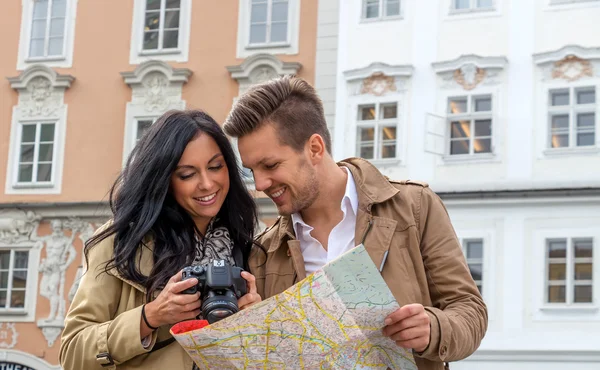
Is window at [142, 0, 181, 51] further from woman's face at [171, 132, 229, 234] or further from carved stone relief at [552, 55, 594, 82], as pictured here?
woman's face at [171, 132, 229, 234]

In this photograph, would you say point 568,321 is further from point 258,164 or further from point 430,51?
point 258,164

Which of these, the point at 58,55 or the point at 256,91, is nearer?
the point at 256,91

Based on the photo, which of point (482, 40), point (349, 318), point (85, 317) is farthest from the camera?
point (482, 40)

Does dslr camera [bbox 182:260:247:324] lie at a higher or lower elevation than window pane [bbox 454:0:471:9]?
lower

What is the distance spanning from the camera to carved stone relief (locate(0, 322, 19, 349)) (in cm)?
2147

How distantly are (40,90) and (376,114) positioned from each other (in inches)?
266

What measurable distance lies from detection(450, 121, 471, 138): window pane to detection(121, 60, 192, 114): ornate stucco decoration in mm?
5029

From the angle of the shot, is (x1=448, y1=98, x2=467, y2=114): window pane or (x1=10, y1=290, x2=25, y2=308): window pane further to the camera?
(x1=10, y1=290, x2=25, y2=308): window pane

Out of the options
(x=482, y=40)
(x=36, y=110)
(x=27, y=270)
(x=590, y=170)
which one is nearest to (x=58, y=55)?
(x=36, y=110)

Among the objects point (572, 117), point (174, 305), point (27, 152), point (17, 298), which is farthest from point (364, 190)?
point (27, 152)

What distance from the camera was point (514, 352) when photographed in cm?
1814

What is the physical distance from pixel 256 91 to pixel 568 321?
48.6 ft

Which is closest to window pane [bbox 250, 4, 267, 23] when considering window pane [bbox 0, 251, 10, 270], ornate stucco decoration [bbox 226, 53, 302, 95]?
ornate stucco decoration [bbox 226, 53, 302, 95]

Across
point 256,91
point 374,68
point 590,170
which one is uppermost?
point 374,68
